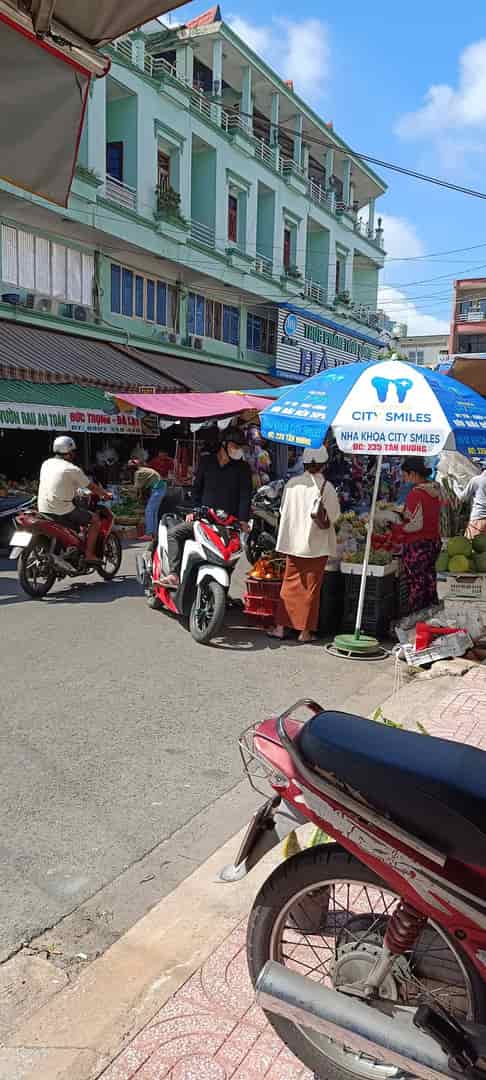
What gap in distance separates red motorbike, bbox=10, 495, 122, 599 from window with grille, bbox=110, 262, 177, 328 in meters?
12.9

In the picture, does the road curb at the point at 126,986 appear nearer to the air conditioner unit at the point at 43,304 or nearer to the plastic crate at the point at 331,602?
the plastic crate at the point at 331,602

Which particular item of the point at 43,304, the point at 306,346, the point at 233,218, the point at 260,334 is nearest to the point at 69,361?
the point at 43,304

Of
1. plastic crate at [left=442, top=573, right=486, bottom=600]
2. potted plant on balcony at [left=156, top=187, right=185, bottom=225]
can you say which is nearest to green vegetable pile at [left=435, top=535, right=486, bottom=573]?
plastic crate at [left=442, top=573, right=486, bottom=600]

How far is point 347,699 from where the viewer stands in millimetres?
5727

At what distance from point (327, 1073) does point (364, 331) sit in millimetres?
39964

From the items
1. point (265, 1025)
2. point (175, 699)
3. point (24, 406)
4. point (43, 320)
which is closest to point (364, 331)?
point (43, 320)

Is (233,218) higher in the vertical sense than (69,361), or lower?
higher

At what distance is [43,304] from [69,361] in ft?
6.34

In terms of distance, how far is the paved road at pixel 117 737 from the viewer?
3.33 meters

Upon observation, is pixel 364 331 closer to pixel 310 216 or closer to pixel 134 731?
pixel 310 216

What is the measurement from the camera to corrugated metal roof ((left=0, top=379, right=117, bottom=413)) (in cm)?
1399

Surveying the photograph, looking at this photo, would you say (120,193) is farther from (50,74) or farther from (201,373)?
(50,74)

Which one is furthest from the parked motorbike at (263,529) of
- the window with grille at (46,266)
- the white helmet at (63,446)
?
the window with grille at (46,266)

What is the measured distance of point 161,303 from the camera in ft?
73.8
